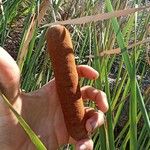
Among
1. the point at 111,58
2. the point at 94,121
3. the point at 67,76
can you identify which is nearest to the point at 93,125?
the point at 94,121

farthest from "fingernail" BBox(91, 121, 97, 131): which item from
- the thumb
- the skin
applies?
the thumb

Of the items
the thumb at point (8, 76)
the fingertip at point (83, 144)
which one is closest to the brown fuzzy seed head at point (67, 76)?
the fingertip at point (83, 144)

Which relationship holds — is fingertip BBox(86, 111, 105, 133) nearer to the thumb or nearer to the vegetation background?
the vegetation background

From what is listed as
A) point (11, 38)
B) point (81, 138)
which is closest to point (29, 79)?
point (81, 138)

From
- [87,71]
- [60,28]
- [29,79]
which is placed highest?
[60,28]

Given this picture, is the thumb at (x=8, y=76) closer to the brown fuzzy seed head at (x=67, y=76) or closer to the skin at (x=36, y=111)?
the skin at (x=36, y=111)

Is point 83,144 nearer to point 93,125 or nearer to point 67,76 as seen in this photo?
point 93,125

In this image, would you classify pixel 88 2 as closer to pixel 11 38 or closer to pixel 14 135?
pixel 14 135
